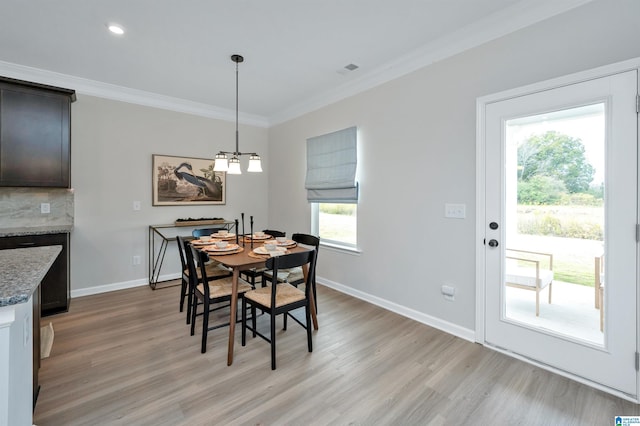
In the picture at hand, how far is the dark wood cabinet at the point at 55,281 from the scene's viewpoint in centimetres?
300

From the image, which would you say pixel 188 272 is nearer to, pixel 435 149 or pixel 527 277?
pixel 435 149

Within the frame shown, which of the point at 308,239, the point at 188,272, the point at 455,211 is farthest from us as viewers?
the point at 308,239

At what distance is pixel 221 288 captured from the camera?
2.54 metres

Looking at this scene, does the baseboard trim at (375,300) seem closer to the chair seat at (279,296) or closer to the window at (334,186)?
the window at (334,186)

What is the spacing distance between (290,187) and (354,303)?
2.22m

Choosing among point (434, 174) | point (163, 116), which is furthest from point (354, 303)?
point (163, 116)

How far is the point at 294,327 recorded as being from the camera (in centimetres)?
287

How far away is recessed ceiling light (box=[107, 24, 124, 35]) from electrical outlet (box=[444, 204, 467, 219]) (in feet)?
A: 10.8

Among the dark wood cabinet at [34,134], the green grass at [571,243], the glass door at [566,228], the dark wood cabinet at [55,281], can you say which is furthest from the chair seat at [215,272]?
the green grass at [571,243]

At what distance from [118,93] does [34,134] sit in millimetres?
1129

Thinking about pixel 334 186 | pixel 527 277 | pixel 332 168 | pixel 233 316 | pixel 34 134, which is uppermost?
pixel 34 134

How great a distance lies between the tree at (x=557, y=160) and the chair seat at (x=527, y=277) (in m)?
0.65

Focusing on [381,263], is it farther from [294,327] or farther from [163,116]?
[163,116]

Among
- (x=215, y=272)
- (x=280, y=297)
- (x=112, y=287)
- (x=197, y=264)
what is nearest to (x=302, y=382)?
(x=280, y=297)
